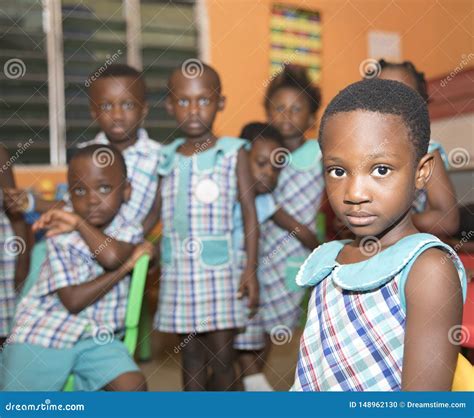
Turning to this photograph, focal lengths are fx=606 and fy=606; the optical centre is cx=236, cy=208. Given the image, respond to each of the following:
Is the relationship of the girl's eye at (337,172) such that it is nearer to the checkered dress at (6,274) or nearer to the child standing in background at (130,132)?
the child standing in background at (130,132)

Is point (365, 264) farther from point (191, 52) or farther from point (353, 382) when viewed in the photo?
point (191, 52)

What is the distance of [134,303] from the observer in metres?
1.53

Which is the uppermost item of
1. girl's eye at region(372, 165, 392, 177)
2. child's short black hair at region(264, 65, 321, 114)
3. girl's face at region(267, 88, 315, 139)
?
child's short black hair at region(264, 65, 321, 114)

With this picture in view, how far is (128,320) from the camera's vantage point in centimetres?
155

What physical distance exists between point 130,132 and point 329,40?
2.38m

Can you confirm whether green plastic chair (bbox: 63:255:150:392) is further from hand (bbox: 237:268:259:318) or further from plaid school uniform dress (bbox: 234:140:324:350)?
plaid school uniform dress (bbox: 234:140:324:350)

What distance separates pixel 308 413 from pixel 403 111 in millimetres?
528

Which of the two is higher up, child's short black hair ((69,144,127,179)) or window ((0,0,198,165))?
window ((0,0,198,165))

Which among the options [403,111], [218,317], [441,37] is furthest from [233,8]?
[403,111]

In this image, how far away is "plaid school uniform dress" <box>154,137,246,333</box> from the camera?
1.82 m

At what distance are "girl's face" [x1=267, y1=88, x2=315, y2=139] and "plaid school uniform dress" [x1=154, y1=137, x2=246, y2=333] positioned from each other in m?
0.55

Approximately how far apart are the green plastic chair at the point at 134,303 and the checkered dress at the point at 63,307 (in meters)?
0.06

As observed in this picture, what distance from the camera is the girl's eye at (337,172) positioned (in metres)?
0.93

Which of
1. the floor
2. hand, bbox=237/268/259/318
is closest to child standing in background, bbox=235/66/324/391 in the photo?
the floor
